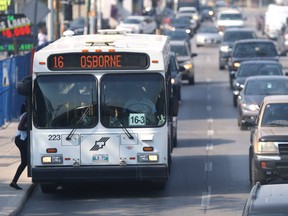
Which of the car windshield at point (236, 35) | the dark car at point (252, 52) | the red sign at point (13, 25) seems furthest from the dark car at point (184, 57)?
the car windshield at point (236, 35)

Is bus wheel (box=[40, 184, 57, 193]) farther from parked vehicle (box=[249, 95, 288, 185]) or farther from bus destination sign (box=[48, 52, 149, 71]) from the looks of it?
parked vehicle (box=[249, 95, 288, 185])

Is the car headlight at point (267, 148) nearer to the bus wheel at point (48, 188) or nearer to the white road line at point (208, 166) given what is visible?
the bus wheel at point (48, 188)

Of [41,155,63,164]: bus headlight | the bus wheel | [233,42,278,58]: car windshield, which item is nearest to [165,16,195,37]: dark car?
[233,42,278,58]: car windshield

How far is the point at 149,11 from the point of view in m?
95.9

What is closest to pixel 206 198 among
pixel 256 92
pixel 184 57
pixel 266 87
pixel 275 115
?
pixel 275 115

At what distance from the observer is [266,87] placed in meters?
28.6

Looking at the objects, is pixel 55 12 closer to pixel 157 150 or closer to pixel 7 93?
pixel 7 93

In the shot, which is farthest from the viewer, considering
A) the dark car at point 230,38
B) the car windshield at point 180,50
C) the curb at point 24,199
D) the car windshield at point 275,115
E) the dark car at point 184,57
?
the dark car at point 230,38

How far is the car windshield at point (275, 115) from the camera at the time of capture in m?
18.2

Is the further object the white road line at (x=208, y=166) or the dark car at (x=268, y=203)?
the white road line at (x=208, y=166)

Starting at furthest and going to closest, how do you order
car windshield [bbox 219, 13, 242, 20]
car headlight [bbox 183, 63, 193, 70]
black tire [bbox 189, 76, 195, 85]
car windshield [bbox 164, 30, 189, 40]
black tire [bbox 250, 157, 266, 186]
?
car windshield [bbox 219, 13, 242, 20] < car windshield [bbox 164, 30, 189, 40] < black tire [bbox 189, 76, 195, 85] < car headlight [bbox 183, 63, 193, 70] < black tire [bbox 250, 157, 266, 186]

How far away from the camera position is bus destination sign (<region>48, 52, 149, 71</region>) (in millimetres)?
17078

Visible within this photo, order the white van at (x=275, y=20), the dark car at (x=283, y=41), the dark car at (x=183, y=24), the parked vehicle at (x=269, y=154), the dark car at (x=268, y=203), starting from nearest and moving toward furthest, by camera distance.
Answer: the dark car at (x=268, y=203) < the parked vehicle at (x=269, y=154) < the dark car at (x=283, y=41) < the white van at (x=275, y=20) < the dark car at (x=183, y=24)

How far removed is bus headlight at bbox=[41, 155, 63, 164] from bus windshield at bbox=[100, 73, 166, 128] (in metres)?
0.91
